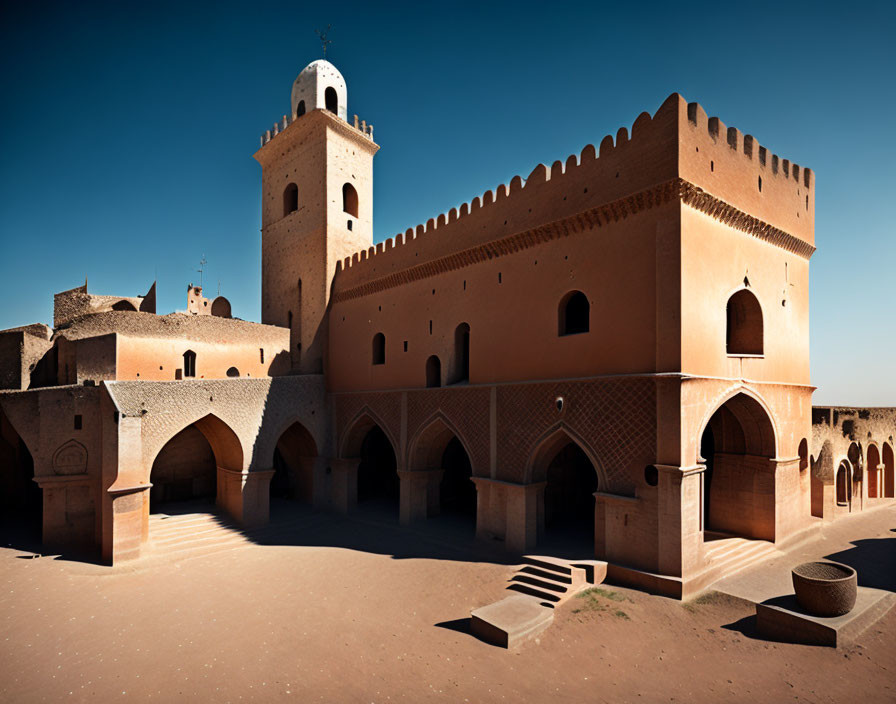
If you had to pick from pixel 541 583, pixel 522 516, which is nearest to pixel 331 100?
pixel 522 516

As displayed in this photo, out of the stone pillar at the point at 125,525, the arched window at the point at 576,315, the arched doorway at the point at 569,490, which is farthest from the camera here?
the arched doorway at the point at 569,490

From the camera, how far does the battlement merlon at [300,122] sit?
61.9 feet

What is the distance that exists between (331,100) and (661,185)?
48.9 ft

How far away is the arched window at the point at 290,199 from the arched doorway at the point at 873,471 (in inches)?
915

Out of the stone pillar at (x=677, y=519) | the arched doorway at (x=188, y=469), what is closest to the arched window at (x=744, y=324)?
the stone pillar at (x=677, y=519)

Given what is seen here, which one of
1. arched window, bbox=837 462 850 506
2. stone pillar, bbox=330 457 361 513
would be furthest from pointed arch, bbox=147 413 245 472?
arched window, bbox=837 462 850 506

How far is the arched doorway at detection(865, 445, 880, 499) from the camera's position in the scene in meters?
18.3

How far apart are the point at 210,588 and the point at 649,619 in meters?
8.68

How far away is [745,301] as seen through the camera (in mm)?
12203

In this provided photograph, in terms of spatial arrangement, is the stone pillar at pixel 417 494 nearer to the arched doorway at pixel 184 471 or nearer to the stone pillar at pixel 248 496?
the stone pillar at pixel 248 496

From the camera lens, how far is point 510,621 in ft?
27.7

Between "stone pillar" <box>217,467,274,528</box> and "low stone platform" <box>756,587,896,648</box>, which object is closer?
"low stone platform" <box>756,587,896,648</box>

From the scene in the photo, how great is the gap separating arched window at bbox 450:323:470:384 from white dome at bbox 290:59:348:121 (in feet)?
35.6

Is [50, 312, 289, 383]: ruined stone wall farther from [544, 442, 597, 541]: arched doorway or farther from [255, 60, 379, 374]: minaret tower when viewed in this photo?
[544, 442, 597, 541]: arched doorway
